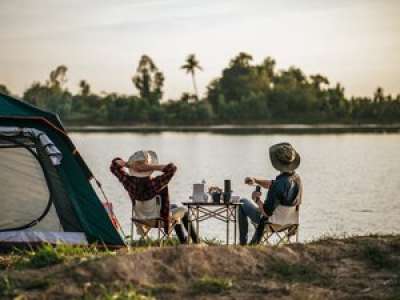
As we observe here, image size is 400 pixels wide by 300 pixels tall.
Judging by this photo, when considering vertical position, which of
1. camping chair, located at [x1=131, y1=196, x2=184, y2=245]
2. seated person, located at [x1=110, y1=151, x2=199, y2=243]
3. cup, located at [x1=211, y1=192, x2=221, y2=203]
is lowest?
camping chair, located at [x1=131, y1=196, x2=184, y2=245]

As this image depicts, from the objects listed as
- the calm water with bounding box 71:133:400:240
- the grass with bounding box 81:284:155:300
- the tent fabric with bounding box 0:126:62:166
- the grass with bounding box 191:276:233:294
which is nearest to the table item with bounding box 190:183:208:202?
the tent fabric with bounding box 0:126:62:166

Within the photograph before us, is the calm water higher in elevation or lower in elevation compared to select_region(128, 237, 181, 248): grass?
lower

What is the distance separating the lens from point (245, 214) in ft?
26.5

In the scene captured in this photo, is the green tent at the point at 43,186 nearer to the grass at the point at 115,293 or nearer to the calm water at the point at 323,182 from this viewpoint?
the grass at the point at 115,293

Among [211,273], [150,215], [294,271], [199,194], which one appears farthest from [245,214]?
[211,273]

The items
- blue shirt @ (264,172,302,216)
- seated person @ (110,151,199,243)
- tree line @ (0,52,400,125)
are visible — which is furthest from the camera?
tree line @ (0,52,400,125)

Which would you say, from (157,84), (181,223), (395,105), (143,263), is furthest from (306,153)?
(157,84)

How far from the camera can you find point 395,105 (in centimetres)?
7712

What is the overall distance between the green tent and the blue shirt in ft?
4.52

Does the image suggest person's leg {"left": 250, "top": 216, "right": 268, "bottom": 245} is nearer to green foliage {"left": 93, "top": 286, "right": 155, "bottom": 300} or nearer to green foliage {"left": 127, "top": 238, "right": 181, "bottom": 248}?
green foliage {"left": 127, "top": 238, "right": 181, "bottom": 248}

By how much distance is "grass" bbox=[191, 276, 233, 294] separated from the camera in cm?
533

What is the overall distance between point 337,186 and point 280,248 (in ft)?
54.9

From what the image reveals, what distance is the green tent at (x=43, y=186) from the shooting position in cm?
755

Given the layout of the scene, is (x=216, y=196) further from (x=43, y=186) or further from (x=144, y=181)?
(x=43, y=186)
